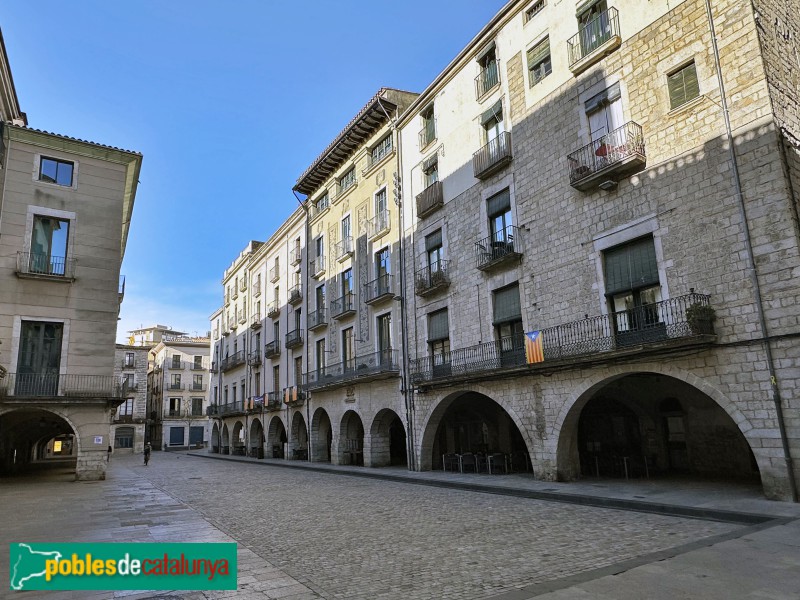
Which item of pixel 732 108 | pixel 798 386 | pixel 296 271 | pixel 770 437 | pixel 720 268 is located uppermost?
pixel 296 271

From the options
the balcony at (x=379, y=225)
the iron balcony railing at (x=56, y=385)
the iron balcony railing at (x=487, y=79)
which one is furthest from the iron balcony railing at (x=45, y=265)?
the iron balcony railing at (x=487, y=79)

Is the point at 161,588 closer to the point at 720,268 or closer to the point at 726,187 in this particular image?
the point at 720,268

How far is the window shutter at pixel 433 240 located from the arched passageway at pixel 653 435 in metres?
7.88

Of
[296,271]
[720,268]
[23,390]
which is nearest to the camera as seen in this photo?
[720,268]

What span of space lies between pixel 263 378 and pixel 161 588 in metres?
31.5

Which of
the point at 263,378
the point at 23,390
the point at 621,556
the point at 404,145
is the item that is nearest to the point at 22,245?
the point at 23,390

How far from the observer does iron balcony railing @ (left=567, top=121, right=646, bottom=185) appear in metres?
13.1

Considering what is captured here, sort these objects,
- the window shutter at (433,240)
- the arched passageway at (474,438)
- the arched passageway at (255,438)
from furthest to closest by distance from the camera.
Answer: the arched passageway at (255,438) < the window shutter at (433,240) < the arched passageway at (474,438)

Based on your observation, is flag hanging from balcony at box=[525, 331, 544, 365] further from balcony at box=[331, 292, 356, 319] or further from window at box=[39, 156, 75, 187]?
window at box=[39, 156, 75, 187]

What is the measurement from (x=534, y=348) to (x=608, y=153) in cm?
539

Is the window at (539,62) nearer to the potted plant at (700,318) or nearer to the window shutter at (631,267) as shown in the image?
the window shutter at (631,267)

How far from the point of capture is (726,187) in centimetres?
1134

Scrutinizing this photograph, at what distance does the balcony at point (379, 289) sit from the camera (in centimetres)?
2245

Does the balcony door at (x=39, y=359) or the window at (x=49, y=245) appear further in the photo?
the window at (x=49, y=245)
